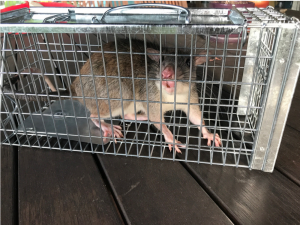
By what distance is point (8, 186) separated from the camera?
80 centimetres

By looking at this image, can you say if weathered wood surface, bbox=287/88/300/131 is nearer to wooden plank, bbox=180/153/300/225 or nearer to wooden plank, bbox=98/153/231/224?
wooden plank, bbox=180/153/300/225

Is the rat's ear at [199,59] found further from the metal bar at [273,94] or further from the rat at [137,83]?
the metal bar at [273,94]

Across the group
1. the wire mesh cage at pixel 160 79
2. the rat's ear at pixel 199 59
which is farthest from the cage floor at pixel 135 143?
the rat's ear at pixel 199 59

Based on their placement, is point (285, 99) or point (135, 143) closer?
point (285, 99)

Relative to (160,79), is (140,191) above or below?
below

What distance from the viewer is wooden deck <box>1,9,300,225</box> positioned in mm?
688

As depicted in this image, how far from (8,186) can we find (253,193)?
2.62ft

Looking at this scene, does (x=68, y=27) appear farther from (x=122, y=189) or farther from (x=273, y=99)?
(x=273, y=99)

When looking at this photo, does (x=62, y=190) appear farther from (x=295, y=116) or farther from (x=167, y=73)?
(x=295, y=116)

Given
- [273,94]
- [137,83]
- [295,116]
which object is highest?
[273,94]

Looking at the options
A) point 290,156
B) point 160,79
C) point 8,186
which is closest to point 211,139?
point 290,156

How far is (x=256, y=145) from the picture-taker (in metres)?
0.81

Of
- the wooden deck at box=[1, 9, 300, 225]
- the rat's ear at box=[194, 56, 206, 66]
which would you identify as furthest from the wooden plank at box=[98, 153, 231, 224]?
the rat's ear at box=[194, 56, 206, 66]

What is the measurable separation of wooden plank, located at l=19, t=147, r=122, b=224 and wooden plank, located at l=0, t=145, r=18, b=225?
0.06 feet
